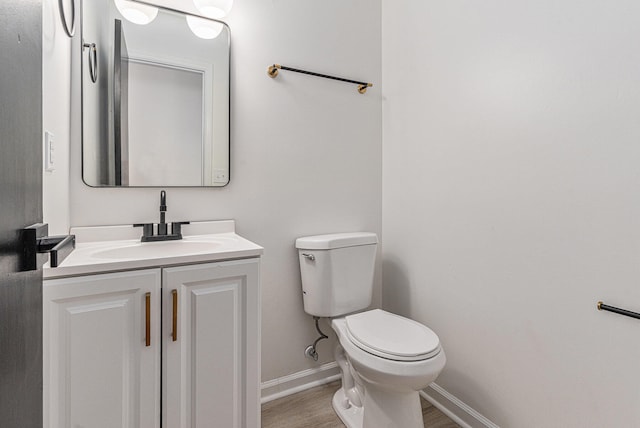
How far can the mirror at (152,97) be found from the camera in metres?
1.42

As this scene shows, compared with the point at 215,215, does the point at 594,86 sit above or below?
above

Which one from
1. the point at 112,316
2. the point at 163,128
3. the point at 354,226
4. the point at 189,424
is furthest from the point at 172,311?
the point at 354,226

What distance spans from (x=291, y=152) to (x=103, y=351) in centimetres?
120


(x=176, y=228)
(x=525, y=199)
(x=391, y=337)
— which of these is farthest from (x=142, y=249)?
(x=525, y=199)

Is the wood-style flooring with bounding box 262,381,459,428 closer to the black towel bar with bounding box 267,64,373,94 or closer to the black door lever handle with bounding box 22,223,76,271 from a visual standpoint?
the black door lever handle with bounding box 22,223,76,271

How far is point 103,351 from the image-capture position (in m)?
1.04

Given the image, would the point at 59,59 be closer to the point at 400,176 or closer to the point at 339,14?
the point at 339,14

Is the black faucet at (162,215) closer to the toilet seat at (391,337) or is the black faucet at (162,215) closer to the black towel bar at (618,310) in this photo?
the toilet seat at (391,337)

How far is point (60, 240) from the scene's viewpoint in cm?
51

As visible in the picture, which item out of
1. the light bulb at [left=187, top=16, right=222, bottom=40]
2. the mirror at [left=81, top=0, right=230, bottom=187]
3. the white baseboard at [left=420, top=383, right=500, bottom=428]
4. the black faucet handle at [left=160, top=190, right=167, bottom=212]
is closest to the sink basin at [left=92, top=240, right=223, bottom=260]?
the black faucet handle at [left=160, top=190, right=167, bottom=212]

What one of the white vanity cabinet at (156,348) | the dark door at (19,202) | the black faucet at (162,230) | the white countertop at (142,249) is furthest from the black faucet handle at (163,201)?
the dark door at (19,202)

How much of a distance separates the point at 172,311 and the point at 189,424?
1.35 feet

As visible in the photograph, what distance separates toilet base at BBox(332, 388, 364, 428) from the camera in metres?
1.57

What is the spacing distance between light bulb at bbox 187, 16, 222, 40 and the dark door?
1.15 metres
